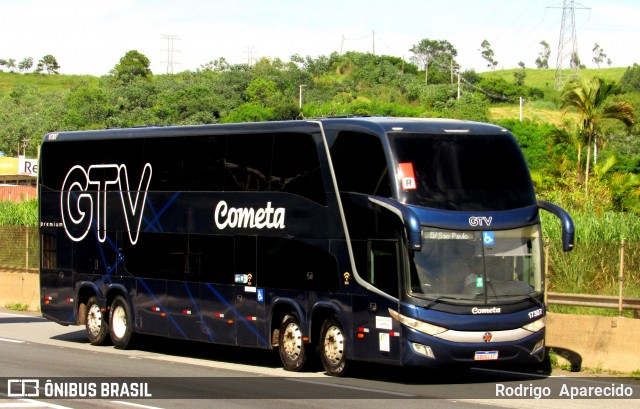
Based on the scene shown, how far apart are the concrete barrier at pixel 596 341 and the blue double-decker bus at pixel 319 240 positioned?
2.25 m

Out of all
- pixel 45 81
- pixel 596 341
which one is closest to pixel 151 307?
pixel 596 341

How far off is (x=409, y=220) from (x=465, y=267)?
115 cm

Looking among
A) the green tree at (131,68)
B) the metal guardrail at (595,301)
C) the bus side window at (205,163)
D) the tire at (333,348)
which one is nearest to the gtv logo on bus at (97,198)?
the bus side window at (205,163)

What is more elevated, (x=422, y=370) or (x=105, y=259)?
(x=105, y=259)

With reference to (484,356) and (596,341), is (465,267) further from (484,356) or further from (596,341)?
(596,341)

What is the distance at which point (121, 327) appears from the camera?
2248 cm

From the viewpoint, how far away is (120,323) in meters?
22.5

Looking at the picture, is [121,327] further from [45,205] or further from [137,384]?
[137,384]

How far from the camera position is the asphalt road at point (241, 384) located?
46.1ft

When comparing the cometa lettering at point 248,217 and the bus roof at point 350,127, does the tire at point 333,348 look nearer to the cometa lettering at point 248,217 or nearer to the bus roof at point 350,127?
the cometa lettering at point 248,217

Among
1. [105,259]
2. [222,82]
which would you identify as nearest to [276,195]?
[105,259]

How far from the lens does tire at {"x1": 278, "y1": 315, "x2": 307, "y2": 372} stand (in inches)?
704

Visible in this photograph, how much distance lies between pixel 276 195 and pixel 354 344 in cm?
323

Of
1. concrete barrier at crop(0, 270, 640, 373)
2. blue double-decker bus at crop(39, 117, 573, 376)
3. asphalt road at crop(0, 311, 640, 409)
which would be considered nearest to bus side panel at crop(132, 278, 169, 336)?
blue double-decker bus at crop(39, 117, 573, 376)
